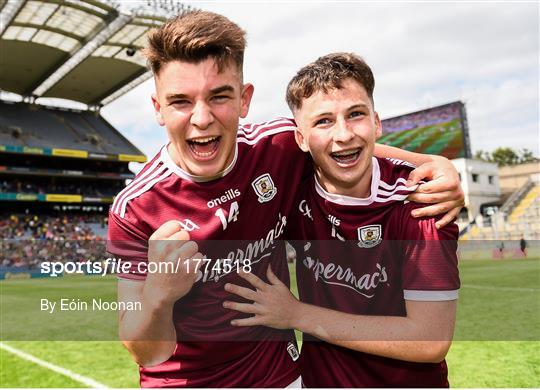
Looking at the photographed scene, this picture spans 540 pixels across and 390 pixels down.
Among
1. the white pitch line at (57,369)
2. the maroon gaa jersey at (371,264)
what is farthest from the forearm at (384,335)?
the white pitch line at (57,369)

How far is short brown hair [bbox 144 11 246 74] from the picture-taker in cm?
223

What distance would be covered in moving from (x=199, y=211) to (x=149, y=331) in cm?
62

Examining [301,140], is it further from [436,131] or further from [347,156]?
[436,131]

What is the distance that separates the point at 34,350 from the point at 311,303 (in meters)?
6.58

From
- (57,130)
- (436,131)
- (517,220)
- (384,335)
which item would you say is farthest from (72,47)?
(384,335)

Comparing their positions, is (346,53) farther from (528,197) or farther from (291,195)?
(528,197)

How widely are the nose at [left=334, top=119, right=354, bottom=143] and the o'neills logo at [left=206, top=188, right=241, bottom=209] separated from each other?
0.59 metres

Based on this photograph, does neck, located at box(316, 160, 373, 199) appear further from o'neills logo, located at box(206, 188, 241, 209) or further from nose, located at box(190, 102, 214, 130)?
nose, located at box(190, 102, 214, 130)

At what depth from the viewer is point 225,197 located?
2428 mm

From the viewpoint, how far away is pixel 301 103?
2.50 m

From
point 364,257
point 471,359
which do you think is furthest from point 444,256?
point 471,359

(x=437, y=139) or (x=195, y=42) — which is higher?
(x=437, y=139)

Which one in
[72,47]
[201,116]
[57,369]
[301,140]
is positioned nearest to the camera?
[201,116]

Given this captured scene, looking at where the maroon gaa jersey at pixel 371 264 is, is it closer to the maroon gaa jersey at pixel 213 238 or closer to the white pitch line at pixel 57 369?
the maroon gaa jersey at pixel 213 238
